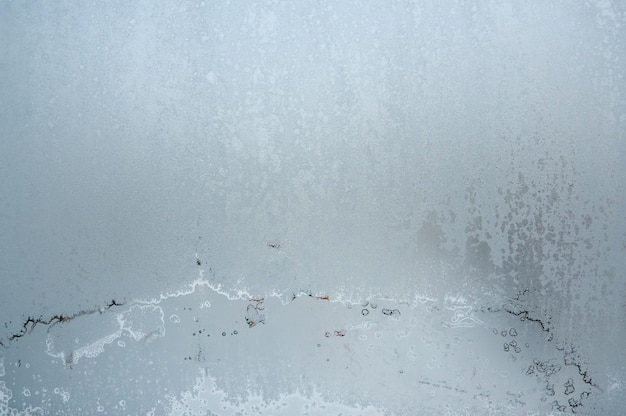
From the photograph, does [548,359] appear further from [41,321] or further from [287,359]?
[41,321]

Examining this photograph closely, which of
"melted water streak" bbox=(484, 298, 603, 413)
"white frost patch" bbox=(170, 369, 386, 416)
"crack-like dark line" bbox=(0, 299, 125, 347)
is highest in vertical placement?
"melted water streak" bbox=(484, 298, 603, 413)

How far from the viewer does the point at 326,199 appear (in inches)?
48.2

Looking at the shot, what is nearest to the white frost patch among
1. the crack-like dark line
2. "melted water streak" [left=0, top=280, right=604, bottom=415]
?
"melted water streak" [left=0, top=280, right=604, bottom=415]

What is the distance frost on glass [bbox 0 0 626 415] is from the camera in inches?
47.2

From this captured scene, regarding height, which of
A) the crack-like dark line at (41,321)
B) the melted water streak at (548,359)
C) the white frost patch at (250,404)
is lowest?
the white frost patch at (250,404)

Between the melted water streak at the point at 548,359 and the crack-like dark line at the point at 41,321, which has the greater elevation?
the melted water streak at the point at 548,359

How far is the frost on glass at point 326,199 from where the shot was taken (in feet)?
3.93

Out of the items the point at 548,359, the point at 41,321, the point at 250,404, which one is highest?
the point at 548,359

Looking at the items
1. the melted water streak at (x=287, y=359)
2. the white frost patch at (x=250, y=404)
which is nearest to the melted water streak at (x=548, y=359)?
the melted water streak at (x=287, y=359)

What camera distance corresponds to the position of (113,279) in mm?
1243

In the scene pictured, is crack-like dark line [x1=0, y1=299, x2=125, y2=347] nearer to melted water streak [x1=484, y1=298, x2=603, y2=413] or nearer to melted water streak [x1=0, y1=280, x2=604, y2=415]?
melted water streak [x1=0, y1=280, x2=604, y2=415]

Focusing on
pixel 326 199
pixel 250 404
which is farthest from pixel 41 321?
pixel 326 199

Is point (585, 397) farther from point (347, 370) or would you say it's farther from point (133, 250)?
point (133, 250)

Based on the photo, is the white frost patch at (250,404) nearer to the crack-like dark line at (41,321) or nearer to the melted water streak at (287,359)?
the melted water streak at (287,359)
